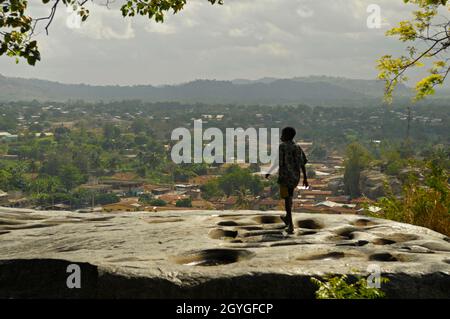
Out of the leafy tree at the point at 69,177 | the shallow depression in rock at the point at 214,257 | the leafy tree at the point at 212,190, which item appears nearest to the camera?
the shallow depression in rock at the point at 214,257

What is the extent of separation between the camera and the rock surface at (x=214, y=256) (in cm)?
730

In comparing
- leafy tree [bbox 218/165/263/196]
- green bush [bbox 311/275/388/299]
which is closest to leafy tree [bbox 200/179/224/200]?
leafy tree [bbox 218/165/263/196]

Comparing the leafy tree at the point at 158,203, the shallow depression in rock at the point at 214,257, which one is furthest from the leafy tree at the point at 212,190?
the shallow depression in rock at the point at 214,257

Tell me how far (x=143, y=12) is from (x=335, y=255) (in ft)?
17.2

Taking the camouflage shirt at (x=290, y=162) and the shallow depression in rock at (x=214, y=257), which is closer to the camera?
the shallow depression in rock at (x=214, y=257)

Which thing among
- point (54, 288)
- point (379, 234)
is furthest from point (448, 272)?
point (54, 288)

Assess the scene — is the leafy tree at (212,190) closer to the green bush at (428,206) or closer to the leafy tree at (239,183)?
the leafy tree at (239,183)

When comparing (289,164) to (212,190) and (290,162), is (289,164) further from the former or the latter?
(212,190)

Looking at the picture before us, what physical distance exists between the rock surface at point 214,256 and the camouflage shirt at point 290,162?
86cm

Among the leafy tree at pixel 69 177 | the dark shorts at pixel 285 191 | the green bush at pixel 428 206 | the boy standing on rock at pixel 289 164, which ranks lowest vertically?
the leafy tree at pixel 69 177

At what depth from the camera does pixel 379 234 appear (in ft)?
32.1

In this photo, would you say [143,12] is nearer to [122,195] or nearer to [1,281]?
[1,281]

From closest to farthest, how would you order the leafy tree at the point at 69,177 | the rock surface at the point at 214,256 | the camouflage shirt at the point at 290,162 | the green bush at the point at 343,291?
the green bush at the point at 343,291 → the rock surface at the point at 214,256 → the camouflage shirt at the point at 290,162 → the leafy tree at the point at 69,177

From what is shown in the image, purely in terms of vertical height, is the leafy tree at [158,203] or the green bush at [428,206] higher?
the green bush at [428,206]
